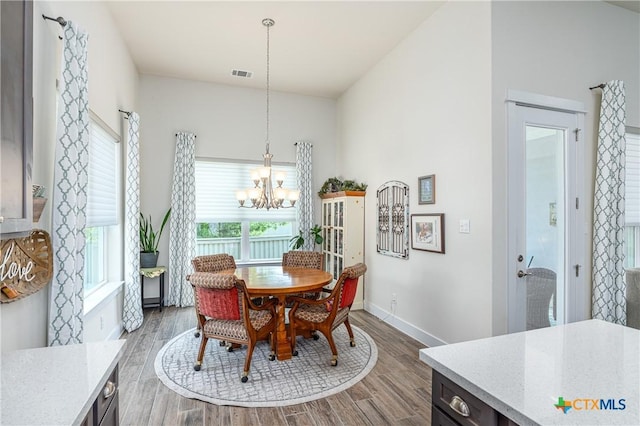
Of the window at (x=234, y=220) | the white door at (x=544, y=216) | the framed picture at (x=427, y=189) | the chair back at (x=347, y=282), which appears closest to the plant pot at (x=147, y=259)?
the window at (x=234, y=220)

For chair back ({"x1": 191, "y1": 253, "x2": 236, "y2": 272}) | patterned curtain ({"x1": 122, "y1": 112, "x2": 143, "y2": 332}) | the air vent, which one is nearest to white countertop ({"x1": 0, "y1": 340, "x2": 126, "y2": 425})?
chair back ({"x1": 191, "y1": 253, "x2": 236, "y2": 272})

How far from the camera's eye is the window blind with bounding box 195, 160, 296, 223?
205 inches

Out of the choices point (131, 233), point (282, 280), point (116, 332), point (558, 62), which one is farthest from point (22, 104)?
point (558, 62)

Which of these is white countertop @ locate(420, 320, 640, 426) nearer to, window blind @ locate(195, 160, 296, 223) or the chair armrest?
the chair armrest

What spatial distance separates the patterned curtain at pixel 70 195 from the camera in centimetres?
202

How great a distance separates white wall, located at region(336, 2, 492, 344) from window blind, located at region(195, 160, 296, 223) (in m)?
2.16

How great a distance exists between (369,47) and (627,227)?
3.65m

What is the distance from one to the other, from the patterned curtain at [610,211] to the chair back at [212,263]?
12.9ft

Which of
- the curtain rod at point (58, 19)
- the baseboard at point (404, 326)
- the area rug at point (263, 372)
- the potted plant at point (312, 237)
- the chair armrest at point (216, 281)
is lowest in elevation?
the area rug at point (263, 372)

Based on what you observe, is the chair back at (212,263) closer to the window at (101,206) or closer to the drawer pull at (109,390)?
the window at (101,206)

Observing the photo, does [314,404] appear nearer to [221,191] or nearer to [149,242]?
[149,242]

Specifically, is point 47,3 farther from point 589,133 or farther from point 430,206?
point 589,133

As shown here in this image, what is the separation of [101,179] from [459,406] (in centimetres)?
357

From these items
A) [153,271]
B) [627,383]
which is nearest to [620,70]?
[627,383]
